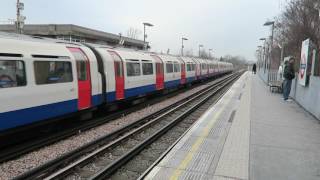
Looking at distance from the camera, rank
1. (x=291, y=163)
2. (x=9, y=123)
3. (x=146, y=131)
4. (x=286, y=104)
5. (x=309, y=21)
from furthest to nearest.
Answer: (x=309, y=21) → (x=286, y=104) → (x=146, y=131) → (x=9, y=123) → (x=291, y=163)

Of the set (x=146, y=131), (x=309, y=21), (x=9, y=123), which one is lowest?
(x=146, y=131)

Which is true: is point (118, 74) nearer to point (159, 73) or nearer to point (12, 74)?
point (12, 74)

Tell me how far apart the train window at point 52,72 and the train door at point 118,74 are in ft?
10.5

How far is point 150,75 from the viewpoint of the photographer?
16734 mm

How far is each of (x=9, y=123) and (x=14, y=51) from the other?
5.18 feet

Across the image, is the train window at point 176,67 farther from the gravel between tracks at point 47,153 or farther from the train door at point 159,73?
the gravel between tracks at point 47,153

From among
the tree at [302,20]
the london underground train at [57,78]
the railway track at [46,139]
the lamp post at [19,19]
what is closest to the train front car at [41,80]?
the london underground train at [57,78]

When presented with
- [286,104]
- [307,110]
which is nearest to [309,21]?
[286,104]

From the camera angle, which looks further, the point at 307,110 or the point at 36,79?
the point at 307,110

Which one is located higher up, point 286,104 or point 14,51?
point 14,51

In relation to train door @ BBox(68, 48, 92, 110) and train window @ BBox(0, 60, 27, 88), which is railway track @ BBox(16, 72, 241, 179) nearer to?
train door @ BBox(68, 48, 92, 110)

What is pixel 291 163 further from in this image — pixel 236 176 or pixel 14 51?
pixel 14 51

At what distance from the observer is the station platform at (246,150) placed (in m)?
5.70

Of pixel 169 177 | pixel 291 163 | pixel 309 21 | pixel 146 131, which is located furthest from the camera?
pixel 309 21
